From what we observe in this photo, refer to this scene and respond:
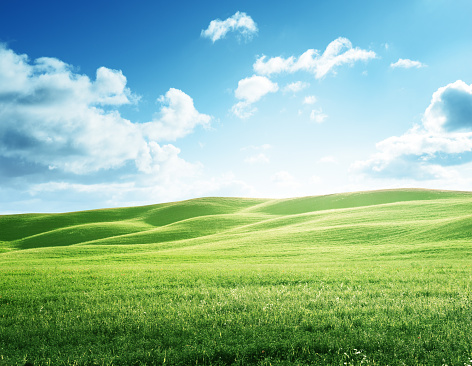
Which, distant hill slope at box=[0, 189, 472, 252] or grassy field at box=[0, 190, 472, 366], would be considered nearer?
grassy field at box=[0, 190, 472, 366]

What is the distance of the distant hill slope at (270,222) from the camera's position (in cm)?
4053

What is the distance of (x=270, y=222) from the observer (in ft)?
205

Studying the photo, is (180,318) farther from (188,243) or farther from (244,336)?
(188,243)

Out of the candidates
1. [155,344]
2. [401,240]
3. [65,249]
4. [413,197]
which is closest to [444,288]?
[155,344]

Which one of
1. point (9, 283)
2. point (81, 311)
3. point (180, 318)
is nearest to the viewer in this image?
point (180, 318)

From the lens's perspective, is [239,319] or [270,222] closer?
[239,319]

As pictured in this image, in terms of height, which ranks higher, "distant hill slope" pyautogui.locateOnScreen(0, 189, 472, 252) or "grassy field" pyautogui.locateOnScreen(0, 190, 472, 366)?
"grassy field" pyautogui.locateOnScreen(0, 190, 472, 366)

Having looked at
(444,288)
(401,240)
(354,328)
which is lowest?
(401,240)

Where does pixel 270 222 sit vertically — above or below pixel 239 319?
below

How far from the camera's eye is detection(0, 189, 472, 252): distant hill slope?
40531mm

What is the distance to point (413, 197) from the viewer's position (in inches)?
3620

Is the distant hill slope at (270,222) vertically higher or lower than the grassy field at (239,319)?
lower

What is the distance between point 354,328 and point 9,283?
16.8 m

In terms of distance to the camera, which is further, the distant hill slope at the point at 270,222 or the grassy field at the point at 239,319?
the distant hill slope at the point at 270,222
